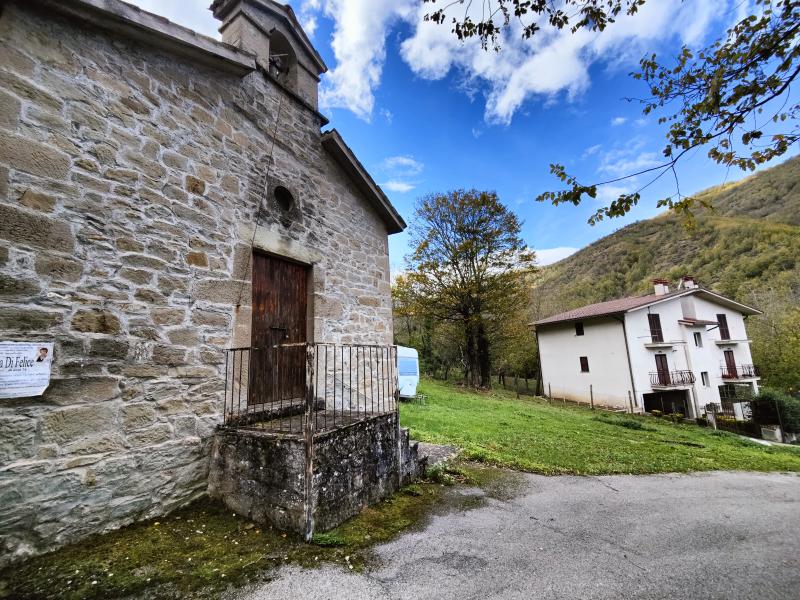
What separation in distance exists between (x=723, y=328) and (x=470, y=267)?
1772cm

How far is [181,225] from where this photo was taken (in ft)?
12.2

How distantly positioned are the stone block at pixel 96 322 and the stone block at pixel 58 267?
29 centimetres

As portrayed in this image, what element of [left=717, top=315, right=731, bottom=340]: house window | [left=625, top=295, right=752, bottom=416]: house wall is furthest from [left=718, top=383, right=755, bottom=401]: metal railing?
[left=717, top=315, right=731, bottom=340]: house window

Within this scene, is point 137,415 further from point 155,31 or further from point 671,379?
point 671,379

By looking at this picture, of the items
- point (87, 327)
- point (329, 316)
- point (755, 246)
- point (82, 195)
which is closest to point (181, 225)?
point (82, 195)

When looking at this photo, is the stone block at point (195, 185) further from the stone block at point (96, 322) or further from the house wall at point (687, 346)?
the house wall at point (687, 346)

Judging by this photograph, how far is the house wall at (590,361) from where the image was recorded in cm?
1973

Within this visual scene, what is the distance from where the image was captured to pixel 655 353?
798 inches

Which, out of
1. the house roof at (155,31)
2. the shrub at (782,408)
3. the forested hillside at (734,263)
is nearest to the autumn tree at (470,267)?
the forested hillside at (734,263)

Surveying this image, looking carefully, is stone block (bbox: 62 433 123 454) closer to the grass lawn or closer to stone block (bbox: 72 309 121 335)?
stone block (bbox: 72 309 121 335)

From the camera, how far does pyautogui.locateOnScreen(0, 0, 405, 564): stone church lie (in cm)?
272

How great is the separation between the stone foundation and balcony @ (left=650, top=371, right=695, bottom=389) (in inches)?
834

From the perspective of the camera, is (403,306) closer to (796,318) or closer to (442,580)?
(442,580)

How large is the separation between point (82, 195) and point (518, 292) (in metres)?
18.6
